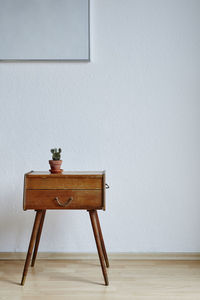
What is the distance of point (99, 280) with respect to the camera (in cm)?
194

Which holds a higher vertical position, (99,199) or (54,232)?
(99,199)

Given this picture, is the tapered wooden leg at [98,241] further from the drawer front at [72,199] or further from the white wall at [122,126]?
the white wall at [122,126]

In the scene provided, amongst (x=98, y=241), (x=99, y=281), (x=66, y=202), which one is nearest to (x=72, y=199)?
(x=66, y=202)

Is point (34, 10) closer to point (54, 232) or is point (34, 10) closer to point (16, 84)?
point (16, 84)

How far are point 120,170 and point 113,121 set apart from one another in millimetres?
321

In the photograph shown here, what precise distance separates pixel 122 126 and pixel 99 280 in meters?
0.95

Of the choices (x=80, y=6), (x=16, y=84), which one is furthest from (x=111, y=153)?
(x=80, y=6)

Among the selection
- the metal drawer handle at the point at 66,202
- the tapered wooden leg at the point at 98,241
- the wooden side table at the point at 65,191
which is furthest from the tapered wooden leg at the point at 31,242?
the tapered wooden leg at the point at 98,241

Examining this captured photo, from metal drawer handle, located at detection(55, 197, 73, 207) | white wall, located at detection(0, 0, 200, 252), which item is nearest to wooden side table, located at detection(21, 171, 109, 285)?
metal drawer handle, located at detection(55, 197, 73, 207)

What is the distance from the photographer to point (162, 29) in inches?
91.1

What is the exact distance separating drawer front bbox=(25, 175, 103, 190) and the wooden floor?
1.67 ft

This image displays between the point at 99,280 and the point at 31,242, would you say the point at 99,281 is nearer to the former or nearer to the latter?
the point at 99,280

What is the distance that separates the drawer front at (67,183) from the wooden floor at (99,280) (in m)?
0.51

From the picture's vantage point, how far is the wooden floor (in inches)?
68.6
